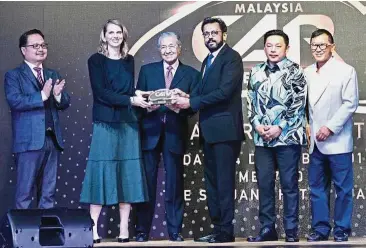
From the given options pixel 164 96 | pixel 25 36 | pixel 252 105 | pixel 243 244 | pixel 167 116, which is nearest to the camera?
pixel 243 244

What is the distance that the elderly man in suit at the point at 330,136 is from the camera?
7605mm

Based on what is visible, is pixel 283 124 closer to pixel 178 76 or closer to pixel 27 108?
pixel 178 76

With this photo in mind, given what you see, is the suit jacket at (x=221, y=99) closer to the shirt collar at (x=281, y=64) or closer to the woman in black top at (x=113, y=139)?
the shirt collar at (x=281, y=64)

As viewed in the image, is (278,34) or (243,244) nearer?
(243,244)

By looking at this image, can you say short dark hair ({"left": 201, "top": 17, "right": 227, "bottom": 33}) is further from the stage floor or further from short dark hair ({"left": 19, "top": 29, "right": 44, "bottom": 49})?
the stage floor

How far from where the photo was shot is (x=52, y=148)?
25.6ft

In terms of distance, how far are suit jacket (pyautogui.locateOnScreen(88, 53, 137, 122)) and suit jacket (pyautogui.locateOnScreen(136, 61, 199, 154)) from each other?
14 centimetres

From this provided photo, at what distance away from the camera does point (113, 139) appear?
305 inches

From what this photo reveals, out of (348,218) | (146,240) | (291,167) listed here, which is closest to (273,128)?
(291,167)

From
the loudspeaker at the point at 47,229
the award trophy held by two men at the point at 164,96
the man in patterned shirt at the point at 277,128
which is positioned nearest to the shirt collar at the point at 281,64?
the man in patterned shirt at the point at 277,128

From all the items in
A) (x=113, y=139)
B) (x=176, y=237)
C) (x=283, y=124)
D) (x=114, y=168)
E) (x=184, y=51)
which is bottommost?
(x=176, y=237)

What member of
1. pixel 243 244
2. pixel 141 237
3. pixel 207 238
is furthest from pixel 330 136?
pixel 141 237

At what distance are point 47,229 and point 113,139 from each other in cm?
173

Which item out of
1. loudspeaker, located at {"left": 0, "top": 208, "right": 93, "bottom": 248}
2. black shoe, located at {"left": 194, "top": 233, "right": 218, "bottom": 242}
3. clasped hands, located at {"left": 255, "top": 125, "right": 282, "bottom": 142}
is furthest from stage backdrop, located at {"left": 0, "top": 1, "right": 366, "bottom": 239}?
loudspeaker, located at {"left": 0, "top": 208, "right": 93, "bottom": 248}
